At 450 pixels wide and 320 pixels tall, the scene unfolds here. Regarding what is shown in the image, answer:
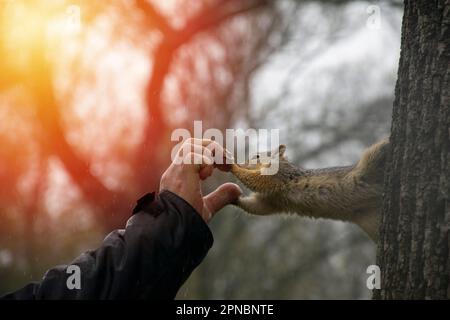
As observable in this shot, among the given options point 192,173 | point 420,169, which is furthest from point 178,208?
point 420,169

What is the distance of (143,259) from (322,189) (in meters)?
1.45

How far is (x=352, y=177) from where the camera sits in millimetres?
3141

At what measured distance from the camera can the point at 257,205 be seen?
140 inches

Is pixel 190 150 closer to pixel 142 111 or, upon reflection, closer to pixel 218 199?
pixel 218 199

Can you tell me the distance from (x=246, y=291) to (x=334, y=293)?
530 cm

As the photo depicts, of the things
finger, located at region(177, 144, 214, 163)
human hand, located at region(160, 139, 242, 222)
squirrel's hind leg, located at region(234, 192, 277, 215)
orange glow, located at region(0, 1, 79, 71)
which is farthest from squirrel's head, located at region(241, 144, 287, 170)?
orange glow, located at region(0, 1, 79, 71)

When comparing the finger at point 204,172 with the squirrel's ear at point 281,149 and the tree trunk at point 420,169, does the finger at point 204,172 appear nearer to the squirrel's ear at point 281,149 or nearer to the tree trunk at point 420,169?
the tree trunk at point 420,169

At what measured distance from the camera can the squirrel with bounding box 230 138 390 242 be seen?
2.99 metres

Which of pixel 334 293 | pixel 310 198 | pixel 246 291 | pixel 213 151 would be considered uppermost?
pixel 213 151

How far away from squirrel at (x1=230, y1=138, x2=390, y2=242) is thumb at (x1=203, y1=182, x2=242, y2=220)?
0.38 m

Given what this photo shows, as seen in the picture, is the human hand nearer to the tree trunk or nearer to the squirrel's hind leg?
the tree trunk

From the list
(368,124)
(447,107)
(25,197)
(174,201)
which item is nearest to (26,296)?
(174,201)
